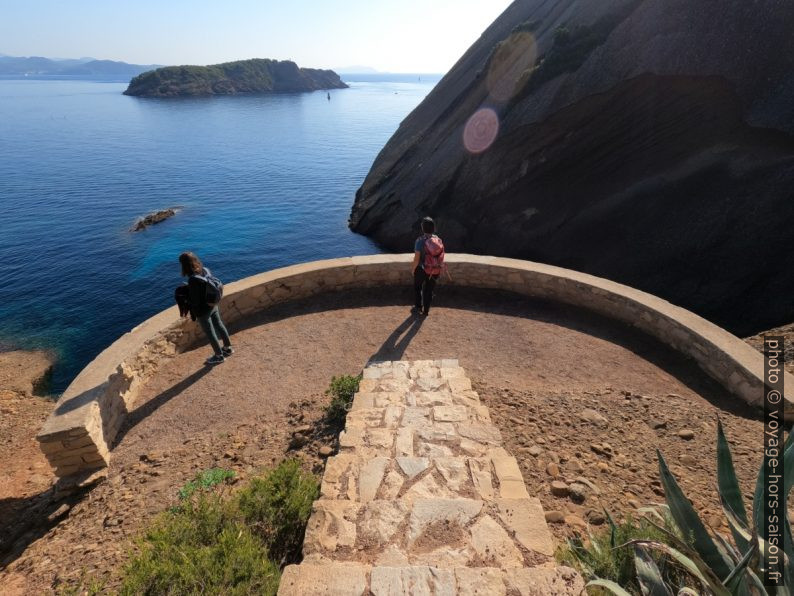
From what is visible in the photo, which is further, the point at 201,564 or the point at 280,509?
the point at 280,509

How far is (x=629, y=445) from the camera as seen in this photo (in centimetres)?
505

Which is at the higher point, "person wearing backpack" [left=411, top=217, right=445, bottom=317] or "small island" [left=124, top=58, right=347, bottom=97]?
"small island" [left=124, top=58, right=347, bottom=97]

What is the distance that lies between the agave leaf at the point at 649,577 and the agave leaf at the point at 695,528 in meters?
0.55

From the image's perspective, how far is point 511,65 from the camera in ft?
79.3

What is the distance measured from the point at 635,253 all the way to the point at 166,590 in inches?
777

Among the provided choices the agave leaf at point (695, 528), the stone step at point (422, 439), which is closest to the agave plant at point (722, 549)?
the agave leaf at point (695, 528)

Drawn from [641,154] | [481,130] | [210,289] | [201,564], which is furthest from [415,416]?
[481,130]

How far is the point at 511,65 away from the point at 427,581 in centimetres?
2694

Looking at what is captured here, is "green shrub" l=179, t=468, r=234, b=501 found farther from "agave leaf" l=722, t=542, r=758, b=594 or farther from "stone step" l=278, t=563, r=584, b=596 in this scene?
"agave leaf" l=722, t=542, r=758, b=594

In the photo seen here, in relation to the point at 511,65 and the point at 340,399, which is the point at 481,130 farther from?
the point at 340,399

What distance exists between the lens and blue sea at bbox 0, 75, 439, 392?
2109 centimetres

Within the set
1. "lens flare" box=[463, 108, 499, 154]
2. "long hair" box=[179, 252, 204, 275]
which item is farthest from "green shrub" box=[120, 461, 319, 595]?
"lens flare" box=[463, 108, 499, 154]

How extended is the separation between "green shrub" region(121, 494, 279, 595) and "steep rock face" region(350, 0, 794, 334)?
16.5 meters

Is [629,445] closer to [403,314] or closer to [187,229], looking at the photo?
[403,314]
